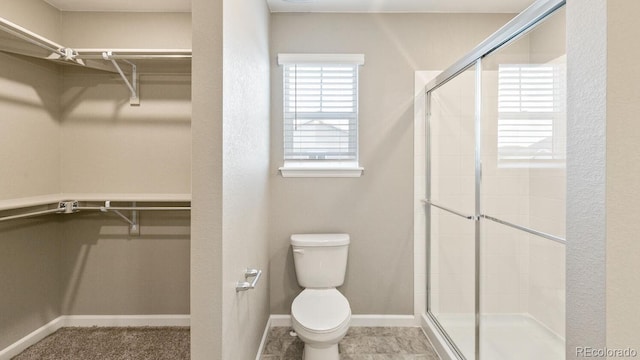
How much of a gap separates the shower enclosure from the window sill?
0.76m

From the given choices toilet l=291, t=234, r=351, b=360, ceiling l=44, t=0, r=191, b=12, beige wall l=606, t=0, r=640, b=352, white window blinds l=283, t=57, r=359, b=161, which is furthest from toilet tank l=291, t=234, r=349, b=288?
ceiling l=44, t=0, r=191, b=12

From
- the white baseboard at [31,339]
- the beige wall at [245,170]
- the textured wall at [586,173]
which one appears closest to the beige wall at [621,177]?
the textured wall at [586,173]

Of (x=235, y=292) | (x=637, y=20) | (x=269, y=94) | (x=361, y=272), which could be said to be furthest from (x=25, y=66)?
(x=637, y=20)

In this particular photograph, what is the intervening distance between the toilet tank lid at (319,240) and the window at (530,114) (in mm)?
1198

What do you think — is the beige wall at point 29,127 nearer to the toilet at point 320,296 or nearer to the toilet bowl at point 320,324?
the toilet at point 320,296

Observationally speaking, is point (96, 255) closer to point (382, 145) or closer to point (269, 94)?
point (269, 94)

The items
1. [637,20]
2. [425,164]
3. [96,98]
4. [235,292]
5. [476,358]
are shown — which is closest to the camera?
[637,20]

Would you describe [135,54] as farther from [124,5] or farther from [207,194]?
[207,194]

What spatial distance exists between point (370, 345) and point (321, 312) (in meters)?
0.62

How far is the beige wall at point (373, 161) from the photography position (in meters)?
2.56

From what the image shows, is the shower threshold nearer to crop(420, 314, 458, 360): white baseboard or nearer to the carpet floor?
crop(420, 314, 458, 360): white baseboard

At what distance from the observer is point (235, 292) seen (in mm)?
1425

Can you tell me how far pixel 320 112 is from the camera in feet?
8.57

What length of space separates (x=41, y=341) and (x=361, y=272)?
92.4 inches
